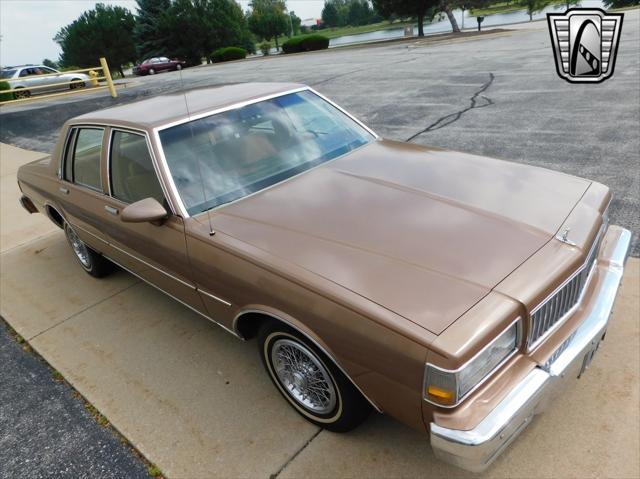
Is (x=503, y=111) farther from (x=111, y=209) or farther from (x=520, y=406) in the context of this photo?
(x=520, y=406)

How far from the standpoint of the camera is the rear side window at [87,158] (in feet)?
11.5

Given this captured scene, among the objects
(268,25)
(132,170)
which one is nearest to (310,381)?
(132,170)

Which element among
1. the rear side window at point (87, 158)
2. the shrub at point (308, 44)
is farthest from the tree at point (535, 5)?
the rear side window at point (87, 158)

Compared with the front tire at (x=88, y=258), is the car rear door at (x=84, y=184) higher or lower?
higher

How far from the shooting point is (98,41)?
1885 inches

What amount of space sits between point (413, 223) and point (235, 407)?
1519 mm

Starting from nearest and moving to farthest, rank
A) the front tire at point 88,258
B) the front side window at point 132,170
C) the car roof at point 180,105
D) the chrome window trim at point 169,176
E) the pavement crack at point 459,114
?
the chrome window trim at point 169,176, the front side window at point 132,170, the car roof at point 180,105, the front tire at point 88,258, the pavement crack at point 459,114

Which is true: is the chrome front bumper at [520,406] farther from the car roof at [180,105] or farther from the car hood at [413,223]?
the car roof at [180,105]

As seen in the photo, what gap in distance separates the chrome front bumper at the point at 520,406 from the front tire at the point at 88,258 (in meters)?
3.55

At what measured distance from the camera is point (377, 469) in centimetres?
230

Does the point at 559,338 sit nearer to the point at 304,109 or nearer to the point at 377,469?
the point at 377,469

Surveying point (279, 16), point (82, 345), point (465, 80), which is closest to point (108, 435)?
point (82, 345)

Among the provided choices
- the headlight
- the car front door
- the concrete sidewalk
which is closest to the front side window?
the car front door

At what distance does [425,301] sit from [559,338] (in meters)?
0.73
